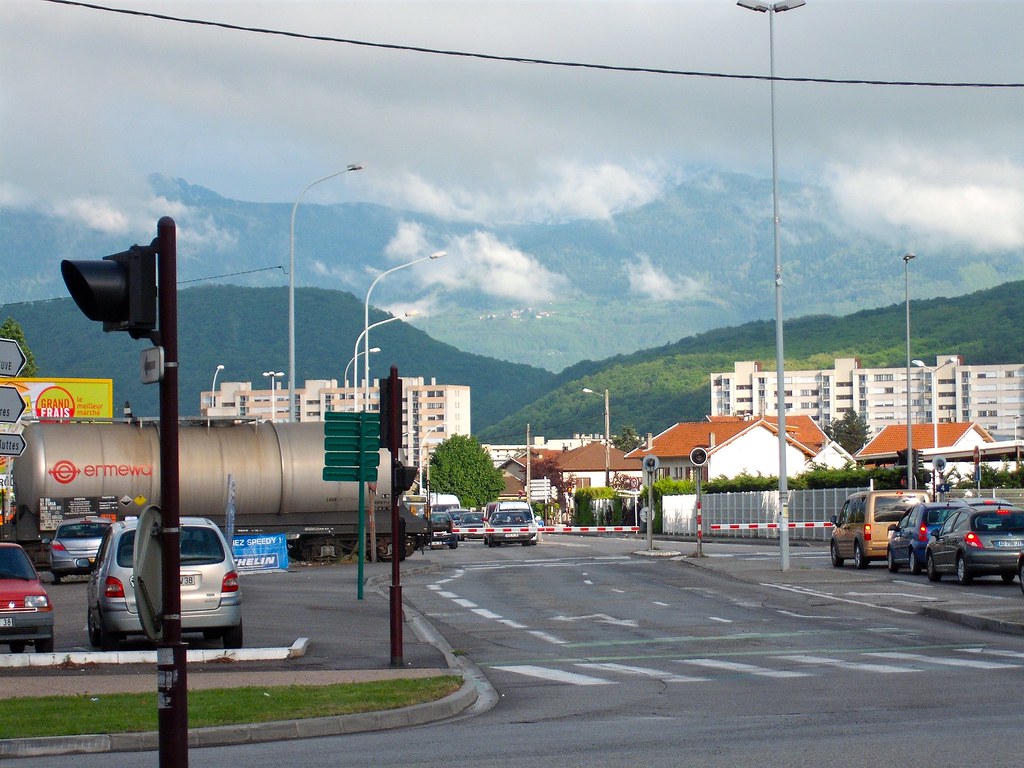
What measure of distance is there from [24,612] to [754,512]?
191ft

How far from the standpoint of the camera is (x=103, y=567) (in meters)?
18.1

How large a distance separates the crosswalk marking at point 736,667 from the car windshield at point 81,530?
2128 centimetres

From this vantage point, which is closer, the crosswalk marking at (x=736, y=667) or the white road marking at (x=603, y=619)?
the crosswalk marking at (x=736, y=667)

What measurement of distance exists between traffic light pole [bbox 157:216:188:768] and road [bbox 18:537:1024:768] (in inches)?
112

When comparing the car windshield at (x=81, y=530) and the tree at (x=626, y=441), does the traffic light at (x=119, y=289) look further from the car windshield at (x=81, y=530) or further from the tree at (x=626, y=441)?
the tree at (x=626, y=441)

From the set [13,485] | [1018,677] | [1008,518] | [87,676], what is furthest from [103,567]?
[13,485]

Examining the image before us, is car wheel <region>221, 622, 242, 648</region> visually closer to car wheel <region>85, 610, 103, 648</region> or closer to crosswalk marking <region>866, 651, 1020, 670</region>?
car wheel <region>85, 610, 103, 648</region>

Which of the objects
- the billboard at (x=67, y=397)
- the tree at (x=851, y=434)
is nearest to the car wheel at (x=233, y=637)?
the billboard at (x=67, y=397)

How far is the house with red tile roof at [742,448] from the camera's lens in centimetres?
10525

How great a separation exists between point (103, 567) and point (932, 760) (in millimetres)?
11890

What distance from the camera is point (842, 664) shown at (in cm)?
1611

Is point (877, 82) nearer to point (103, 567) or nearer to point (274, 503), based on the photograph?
point (103, 567)

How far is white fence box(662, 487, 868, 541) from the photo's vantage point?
63.1 meters

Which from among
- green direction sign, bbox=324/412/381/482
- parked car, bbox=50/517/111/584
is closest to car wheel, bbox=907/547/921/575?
green direction sign, bbox=324/412/381/482
